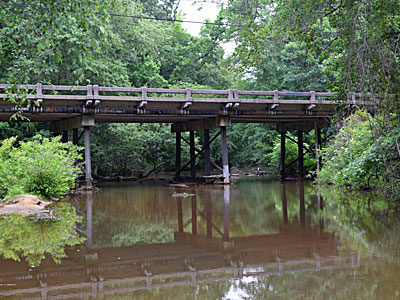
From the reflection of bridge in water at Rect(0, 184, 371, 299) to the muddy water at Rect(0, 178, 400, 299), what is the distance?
0.04 ft

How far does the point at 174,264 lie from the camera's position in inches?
252

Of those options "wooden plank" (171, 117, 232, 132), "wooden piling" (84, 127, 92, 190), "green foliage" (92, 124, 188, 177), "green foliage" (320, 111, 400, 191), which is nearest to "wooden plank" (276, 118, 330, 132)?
"green foliage" (320, 111, 400, 191)

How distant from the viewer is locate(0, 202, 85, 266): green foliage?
711 cm

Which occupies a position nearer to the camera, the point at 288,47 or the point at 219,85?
the point at 288,47

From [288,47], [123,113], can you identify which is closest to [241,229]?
[123,113]

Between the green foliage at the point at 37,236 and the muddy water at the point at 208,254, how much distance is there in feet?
0.07

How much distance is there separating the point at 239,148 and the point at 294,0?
1197 inches

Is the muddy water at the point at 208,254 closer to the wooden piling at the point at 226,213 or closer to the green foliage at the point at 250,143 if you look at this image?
the wooden piling at the point at 226,213

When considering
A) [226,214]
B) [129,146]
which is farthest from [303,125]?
[226,214]

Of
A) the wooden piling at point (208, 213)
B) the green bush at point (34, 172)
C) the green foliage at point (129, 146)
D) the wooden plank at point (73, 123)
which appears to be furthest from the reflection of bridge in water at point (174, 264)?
the green foliage at point (129, 146)

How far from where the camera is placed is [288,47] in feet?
101

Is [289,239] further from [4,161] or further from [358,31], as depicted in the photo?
[4,161]

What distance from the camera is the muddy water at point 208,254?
5137 mm

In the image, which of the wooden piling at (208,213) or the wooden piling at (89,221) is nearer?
the wooden piling at (89,221)
